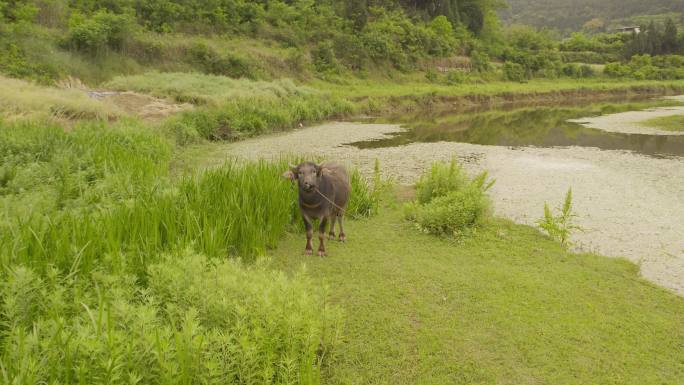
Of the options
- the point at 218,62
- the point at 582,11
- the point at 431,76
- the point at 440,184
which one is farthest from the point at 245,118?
the point at 582,11

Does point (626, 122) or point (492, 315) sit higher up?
point (626, 122)

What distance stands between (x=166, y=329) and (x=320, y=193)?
8.98 ft

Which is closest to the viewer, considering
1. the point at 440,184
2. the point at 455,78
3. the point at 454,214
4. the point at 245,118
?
the point at 454,214

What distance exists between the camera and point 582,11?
Answer: 163500 millimetres

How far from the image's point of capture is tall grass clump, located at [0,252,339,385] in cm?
223

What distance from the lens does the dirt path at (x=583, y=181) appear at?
598 centimetres

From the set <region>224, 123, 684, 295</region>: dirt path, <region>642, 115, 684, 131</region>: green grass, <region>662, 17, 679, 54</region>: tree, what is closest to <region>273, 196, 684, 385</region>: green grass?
<region>224, 123, 684, 295</region>: dirt path

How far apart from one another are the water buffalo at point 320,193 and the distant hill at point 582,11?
143 m

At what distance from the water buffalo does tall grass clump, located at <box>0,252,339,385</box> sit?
1512 mm

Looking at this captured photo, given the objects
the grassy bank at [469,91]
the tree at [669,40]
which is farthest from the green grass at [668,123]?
the tree at [669,40]

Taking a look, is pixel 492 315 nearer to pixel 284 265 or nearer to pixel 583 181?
pixel 284 265

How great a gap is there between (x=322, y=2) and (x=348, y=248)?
40.0 metres

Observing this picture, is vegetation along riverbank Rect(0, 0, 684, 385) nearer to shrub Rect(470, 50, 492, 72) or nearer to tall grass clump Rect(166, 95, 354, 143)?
tall grass clump Rect(166, 95, 354, 143)

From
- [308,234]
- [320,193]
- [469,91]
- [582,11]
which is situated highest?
[582,11]
